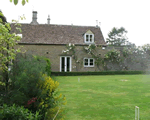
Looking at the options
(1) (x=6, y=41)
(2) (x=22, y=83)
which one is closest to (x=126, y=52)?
(2) (x=22, y=83)

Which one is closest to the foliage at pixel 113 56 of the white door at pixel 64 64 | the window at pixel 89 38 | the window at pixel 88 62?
the window at pixel 88 62

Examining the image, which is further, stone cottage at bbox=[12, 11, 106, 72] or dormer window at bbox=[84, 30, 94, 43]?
dormer window at bbox=[84, 30, 94, 43]

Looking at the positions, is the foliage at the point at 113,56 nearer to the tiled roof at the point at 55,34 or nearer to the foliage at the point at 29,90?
the tiled roof at the point at 55,34

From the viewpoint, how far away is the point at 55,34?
1056 inches

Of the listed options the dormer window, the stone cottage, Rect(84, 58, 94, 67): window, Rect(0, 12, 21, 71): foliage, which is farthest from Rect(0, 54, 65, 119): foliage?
the dormer window

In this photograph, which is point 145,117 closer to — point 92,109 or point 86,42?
point 92,109

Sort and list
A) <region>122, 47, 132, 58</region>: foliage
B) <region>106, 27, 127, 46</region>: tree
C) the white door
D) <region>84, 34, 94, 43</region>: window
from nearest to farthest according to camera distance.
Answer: the white door
<region>84, 34, 94, 43</region>: window
<region>122, 47, 132, 58</region>: foliage
<region>106, 27, 127, 46</region>: tree

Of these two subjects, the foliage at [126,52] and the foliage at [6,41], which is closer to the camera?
the foliage at [6,41]

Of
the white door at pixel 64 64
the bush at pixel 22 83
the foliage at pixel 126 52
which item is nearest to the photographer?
the bush at pixel 22 83

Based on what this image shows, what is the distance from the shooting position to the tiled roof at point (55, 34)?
83.9 feet

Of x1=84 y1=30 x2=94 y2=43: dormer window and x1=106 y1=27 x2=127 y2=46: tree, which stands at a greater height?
x1=106 y1=27 x2=127 y2=46: tree

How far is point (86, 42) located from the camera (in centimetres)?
2684

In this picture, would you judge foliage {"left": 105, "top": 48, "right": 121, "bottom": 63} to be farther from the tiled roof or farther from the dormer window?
the dormer window

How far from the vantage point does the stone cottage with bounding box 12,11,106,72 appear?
83.3 ft
